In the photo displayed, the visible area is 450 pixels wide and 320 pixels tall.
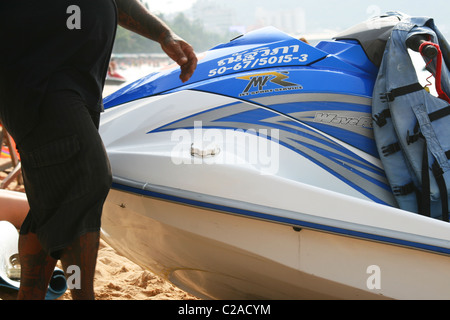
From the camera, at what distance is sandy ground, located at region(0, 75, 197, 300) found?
2578 mm

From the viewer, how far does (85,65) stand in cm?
138

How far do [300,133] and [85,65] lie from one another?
808mm

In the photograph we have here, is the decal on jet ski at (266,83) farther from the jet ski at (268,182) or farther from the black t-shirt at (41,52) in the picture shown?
the black t-shirt at (41,52)

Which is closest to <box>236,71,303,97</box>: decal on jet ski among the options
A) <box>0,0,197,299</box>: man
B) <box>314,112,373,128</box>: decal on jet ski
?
<box>314,112,373,128</box>: decal on jet ski

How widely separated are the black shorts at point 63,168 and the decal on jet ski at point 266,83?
2.28 feet

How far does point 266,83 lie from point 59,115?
82cm

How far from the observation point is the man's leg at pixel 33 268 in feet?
4.89

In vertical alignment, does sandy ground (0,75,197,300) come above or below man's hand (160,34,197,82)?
below

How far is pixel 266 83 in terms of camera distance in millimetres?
1871

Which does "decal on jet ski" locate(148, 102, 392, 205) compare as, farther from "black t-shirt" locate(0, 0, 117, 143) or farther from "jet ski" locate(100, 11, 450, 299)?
"black t-shirt" locate(0, 0, 117, 143)

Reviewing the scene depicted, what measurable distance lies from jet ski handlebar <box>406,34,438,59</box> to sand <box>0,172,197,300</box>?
60.4 inches

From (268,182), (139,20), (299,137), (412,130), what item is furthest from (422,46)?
(139,20)

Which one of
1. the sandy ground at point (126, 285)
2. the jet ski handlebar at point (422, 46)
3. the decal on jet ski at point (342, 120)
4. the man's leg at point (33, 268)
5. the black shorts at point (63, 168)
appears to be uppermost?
the jet ski handlebar at point (422, 46)

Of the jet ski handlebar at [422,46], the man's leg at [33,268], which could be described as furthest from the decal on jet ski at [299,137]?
the man's leg at [33,268]
